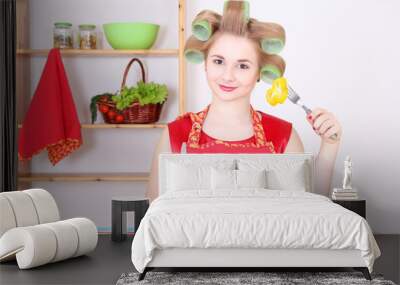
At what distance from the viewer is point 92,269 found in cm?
545

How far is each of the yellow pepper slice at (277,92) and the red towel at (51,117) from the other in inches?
64.4

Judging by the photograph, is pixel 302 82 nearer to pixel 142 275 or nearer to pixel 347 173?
pixel 347 173

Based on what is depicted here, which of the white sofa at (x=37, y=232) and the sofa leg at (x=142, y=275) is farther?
the white sofa at (x=37, y=232)

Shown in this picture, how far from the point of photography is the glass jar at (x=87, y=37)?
7.04 metres

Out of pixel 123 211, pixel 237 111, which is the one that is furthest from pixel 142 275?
pixel 237 111

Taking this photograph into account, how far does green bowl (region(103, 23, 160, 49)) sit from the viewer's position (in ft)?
22.7

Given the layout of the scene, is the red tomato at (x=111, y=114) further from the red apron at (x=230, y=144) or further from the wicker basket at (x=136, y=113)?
the red apron at (x=230, y=144)

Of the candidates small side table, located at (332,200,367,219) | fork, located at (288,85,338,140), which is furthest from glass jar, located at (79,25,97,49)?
small side table, located at (332,200,367,219)

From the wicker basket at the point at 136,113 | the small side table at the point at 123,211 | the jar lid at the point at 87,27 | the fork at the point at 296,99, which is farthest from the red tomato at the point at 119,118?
the fork at the point at 296,99

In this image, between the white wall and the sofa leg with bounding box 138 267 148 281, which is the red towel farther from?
the sofa leg with bounding box 138 267 148 281

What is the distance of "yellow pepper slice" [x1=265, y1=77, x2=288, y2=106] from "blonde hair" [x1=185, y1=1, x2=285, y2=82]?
0.07 meters

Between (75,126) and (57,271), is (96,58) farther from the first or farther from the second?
(57,271)

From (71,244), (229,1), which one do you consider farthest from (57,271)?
(229,1)

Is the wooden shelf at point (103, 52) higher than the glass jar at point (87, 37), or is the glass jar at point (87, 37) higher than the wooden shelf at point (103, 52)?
the glass jar at point (87, 37)
